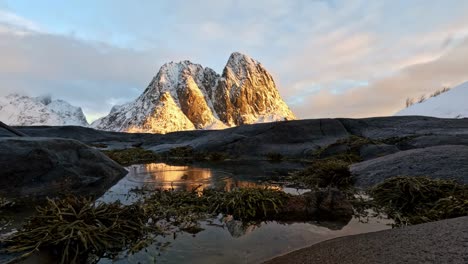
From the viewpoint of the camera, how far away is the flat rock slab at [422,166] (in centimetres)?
596

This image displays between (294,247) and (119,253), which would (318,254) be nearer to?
(294,247)

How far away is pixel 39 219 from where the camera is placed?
3.29m

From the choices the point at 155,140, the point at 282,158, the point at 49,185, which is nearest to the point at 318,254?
the point at 49,185

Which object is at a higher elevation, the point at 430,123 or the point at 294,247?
the point at 430,123

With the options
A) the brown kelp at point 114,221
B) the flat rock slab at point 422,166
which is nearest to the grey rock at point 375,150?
the flat rock slab at point 422,166

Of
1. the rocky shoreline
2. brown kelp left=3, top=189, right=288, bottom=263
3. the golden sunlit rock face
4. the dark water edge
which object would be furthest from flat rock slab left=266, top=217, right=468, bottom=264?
the golden sunlit rock face

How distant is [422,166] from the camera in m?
6.44

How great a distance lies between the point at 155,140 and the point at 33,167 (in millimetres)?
19215

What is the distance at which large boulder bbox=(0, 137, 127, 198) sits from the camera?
5.92m

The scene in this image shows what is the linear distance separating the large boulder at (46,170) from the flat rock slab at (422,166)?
5.52 m

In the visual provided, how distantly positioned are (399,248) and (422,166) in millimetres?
4716

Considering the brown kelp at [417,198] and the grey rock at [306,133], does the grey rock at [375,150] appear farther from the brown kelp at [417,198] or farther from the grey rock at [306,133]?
the brown kelp at [417,198]

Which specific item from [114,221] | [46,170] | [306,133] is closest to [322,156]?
[306,133]

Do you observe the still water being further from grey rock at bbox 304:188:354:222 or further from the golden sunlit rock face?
the golden sunlit rock face
